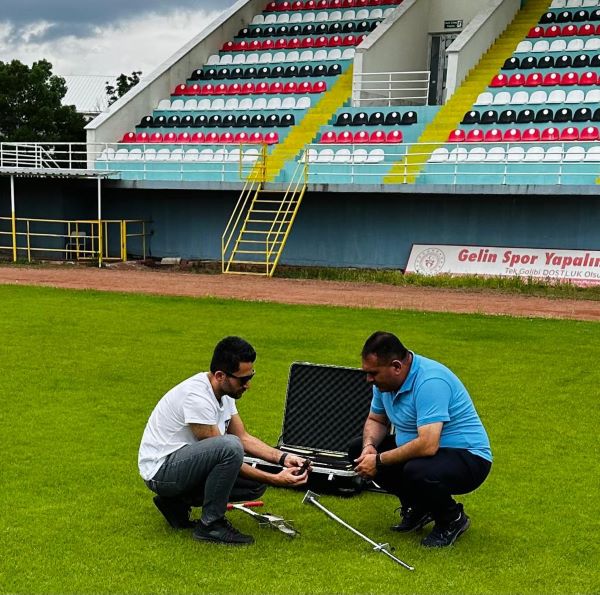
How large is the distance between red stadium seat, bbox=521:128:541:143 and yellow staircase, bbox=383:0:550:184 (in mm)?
2218

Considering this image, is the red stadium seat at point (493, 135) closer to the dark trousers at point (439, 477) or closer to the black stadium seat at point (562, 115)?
the black stadium seat at point (562, 115)

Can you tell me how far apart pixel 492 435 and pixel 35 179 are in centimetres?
2313

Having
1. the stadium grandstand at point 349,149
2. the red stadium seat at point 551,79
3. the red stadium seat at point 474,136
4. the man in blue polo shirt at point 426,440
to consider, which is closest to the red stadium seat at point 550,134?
the stadium grandstand at point 349,149

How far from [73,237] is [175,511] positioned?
23.5 meters

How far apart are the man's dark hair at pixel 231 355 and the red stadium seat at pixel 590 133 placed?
21478mm

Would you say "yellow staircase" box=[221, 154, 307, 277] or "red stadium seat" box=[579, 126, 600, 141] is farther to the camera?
"yellow staircase" box=[221, 154, 307, 277]

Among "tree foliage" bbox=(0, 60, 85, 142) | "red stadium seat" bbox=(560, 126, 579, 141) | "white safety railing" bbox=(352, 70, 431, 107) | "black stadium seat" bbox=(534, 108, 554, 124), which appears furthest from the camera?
"tree foliage" bbox=(0, 60, 85, 142)

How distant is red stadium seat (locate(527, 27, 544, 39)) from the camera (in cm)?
3127

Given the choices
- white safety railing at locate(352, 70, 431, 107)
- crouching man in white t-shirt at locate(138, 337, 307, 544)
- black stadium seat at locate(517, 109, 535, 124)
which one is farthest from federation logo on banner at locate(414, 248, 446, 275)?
crouching man in white t-shirt at locate(138, 337, 307, 544)

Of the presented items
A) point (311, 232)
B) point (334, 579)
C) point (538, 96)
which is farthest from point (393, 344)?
point (538, 96)

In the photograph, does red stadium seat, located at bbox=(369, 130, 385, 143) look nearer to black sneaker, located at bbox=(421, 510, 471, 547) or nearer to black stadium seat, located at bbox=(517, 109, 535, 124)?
black stadium seat, located at bbox=(517, 109, 535, 124)

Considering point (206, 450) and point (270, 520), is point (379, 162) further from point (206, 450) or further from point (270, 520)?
point (206, 450)

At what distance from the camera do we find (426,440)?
5.88 metres

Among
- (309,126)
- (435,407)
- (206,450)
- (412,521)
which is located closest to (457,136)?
(309,126)
